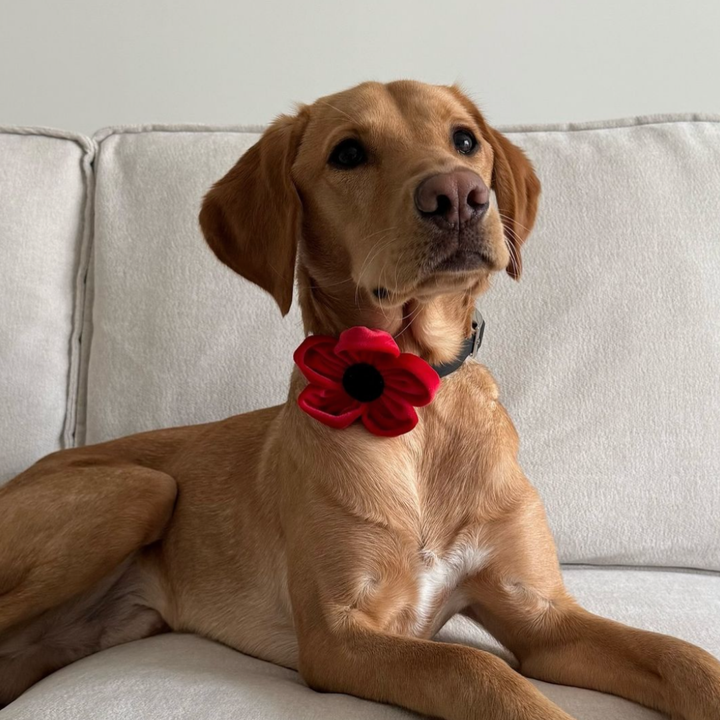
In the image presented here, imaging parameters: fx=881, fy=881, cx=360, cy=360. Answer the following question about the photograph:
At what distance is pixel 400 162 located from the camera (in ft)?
5.70

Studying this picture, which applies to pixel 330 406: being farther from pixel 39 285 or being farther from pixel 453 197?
pixel 39 285

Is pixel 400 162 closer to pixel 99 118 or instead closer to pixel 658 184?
pixel 658 184

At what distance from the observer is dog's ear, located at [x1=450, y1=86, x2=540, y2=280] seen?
1.99m

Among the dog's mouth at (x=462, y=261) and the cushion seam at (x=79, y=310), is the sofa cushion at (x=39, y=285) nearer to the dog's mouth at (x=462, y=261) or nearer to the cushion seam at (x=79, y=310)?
the cushion seam at (x=79, y=310)

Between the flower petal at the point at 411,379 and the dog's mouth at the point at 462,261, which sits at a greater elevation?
the dog's mouth at the point at 462,261

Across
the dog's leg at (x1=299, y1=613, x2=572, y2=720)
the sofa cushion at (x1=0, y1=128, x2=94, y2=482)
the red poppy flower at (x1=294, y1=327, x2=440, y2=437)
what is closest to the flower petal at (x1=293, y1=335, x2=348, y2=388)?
the red poppy flower at (x1=294, y1=327, x2=440, y2=437)

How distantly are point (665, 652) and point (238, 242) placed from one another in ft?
3.80

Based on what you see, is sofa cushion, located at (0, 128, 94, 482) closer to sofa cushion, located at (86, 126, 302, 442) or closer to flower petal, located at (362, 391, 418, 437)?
sofa cushion, located at (86, 126, 302, 442)

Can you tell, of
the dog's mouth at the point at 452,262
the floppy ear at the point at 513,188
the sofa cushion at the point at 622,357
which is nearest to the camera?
the dog's mouth at the point at 452,262

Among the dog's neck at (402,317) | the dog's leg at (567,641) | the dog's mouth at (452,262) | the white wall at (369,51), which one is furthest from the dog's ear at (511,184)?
the white wall at (369,51)

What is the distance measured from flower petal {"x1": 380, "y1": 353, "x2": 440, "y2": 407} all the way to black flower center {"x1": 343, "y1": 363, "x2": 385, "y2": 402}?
2cm

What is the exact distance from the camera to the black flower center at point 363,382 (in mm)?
1771

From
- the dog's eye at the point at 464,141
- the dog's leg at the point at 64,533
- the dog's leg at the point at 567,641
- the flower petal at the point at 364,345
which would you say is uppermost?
the dog's eye at the point at 464,141

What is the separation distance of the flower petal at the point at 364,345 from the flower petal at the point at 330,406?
0.08 meters
